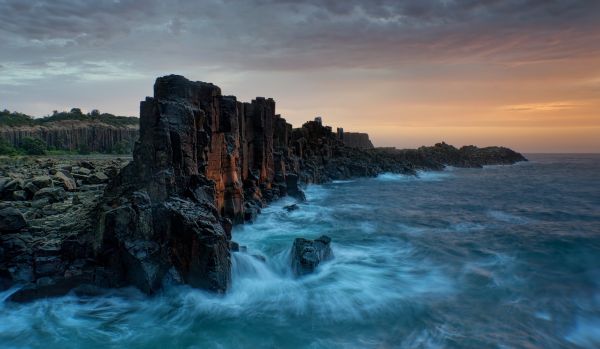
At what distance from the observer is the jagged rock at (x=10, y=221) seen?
10586 mm

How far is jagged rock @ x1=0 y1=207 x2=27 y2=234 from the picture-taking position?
10.6m

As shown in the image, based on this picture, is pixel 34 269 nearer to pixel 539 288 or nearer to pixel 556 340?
pixel 556 340

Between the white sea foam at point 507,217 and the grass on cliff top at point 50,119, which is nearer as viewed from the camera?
the white sea foam at point 507,217

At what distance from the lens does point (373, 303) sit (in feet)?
35.8

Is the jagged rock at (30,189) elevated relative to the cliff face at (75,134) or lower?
lower

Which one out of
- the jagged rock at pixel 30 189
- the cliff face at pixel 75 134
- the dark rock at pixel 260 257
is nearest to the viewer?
the dark rock at pixel 260 257

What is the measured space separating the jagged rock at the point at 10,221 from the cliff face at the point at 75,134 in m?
67.6

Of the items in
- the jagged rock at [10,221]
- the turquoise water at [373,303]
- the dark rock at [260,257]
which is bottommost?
the turquoise water at [373,303]

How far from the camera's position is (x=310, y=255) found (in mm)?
13000

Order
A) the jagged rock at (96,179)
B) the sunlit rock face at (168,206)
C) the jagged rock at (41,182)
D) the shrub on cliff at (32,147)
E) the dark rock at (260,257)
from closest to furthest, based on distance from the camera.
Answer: the sunlit rock face at (168,206), the dark rock at (260,257), the jagged rock at (41,182), the jagged rock at (96,179), the shrub on cliff at (32,147)

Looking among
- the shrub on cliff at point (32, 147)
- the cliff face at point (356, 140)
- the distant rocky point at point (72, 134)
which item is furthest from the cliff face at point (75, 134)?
the cliff face at point (356, 140)

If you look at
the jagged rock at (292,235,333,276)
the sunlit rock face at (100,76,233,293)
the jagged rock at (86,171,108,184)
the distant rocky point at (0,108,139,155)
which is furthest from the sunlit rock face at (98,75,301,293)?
the distant rocky point at (0,108,139,155)

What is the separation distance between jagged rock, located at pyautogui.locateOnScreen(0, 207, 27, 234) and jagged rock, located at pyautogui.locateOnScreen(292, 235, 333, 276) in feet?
26.6

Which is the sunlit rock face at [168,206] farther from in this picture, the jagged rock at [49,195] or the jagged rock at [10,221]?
the jagged rock at [49,195]
